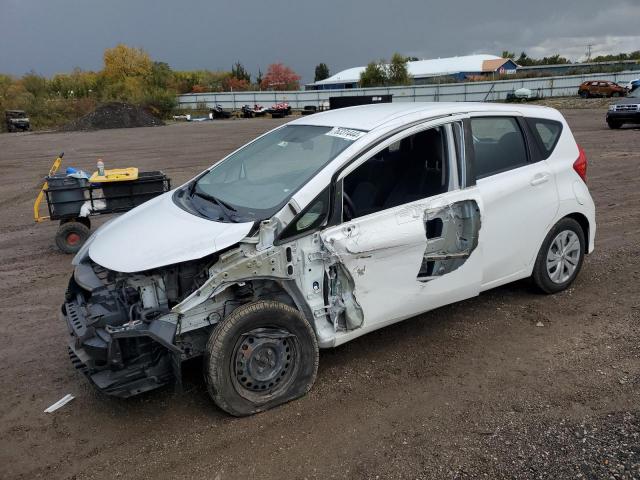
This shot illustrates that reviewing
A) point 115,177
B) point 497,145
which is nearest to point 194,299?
point 497,145

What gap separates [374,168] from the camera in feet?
14.5

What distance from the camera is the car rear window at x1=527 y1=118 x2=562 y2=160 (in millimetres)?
4746

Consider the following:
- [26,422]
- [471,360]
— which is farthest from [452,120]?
[26,422]

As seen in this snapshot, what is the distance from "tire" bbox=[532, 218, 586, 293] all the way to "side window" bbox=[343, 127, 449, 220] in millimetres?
1338

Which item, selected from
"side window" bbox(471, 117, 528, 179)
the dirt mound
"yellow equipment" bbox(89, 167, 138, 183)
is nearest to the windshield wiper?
"side window" bbox(471, 117, 528, 179)

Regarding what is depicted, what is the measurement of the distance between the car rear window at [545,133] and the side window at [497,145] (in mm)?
185

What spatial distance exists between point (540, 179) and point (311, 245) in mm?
2396

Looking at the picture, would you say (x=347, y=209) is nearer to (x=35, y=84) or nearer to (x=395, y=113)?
(x=395, y=113)

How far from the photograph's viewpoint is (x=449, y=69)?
276 feet

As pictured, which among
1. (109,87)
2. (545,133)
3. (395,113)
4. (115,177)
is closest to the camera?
(395,113)

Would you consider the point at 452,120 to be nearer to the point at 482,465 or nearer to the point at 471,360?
the point at 471,360

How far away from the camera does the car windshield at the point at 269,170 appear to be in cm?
360

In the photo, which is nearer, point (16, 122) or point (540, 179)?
point (540, 179)

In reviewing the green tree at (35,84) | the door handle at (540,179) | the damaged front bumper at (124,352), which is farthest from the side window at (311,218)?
the green tree at (35,84)
